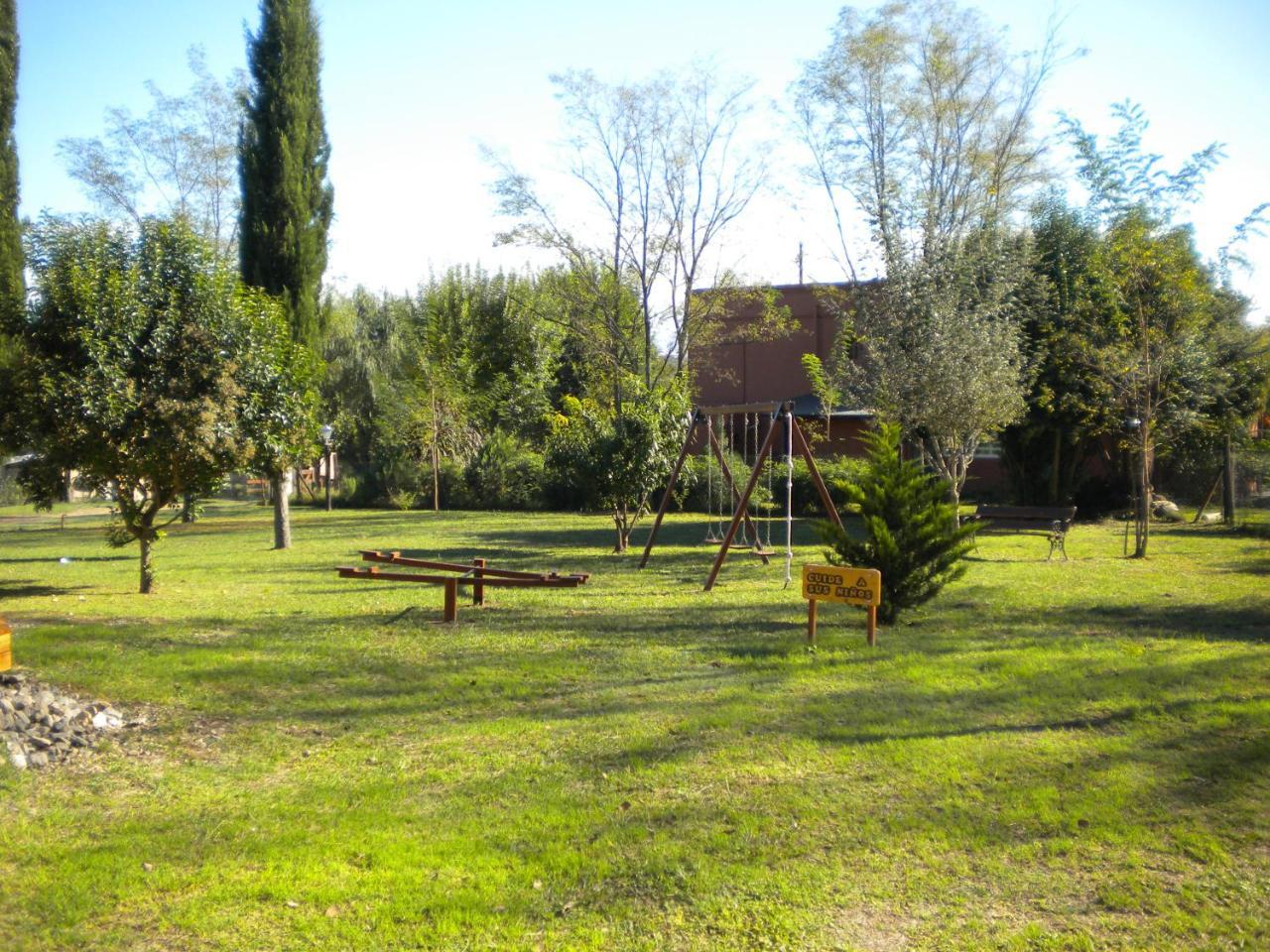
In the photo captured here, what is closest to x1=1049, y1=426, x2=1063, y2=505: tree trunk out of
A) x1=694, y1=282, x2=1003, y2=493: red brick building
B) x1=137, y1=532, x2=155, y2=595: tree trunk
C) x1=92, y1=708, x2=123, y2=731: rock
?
x1=694, y1=282, x2=1003, y2=493: red brick building

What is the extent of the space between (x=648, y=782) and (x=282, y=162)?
17.3m

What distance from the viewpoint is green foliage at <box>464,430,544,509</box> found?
33781 mm

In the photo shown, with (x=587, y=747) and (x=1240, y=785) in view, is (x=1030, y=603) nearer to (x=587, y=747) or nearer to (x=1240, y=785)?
(x=1240, y=785)

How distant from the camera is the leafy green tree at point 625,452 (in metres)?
18.4

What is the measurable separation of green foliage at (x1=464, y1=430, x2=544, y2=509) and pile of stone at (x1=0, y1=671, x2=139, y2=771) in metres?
26.3

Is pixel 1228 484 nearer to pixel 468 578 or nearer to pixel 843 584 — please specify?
pixel 843 584

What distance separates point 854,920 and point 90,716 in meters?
5.09

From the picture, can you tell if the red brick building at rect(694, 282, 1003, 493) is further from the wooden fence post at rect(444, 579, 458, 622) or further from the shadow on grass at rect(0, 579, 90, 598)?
the wooden fence post at rect(444, 579, 458, 622)

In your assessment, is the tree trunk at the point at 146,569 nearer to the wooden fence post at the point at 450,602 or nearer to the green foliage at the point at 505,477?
the wooden fence post at the point at 450,602

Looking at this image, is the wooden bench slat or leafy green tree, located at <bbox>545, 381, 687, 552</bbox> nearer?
the wooden bench slat

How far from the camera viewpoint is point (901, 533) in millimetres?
10844

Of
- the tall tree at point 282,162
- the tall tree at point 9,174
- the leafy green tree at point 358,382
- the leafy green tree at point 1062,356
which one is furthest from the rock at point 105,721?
the leafy green tree at point 358,382

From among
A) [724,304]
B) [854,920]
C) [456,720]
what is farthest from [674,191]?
[854,920]

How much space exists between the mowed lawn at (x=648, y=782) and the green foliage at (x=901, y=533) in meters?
0.48
